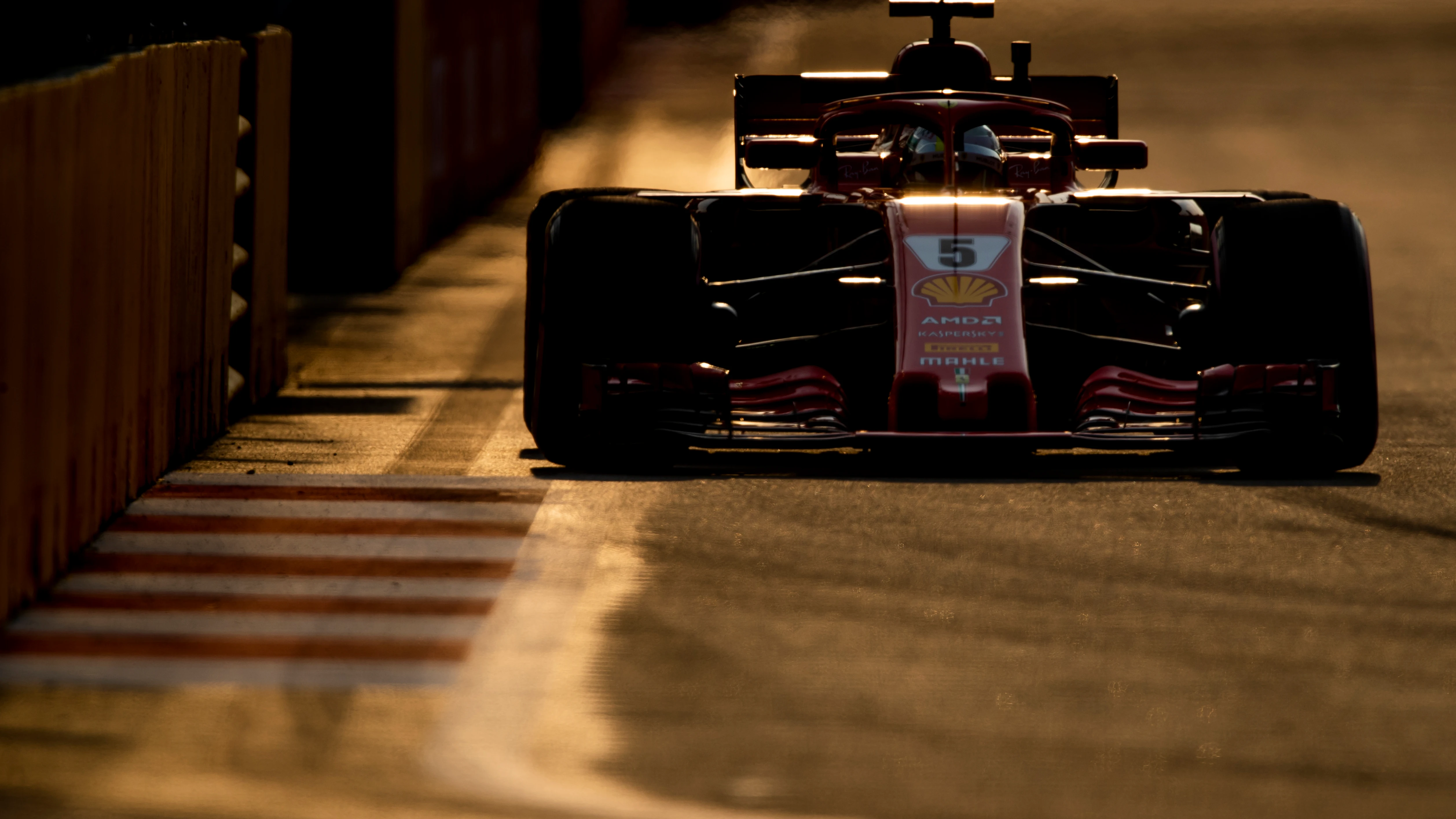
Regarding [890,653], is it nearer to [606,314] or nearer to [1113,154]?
[606,314]

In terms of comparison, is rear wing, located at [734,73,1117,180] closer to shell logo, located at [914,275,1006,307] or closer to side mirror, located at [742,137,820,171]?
side mirror, located at [742,137,820,171]

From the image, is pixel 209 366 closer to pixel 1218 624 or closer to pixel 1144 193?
pixel 1144 193

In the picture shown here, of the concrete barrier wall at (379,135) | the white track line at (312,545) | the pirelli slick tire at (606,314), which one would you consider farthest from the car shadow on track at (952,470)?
the concrete barrier wall at (379,135)

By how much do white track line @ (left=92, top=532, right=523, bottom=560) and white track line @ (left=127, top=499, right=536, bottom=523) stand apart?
318 mm

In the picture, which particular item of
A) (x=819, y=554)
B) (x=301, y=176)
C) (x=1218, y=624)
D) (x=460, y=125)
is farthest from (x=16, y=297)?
(x=460, y=125)

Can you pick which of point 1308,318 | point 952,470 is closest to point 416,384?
point 952,470

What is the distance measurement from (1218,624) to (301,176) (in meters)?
10.1

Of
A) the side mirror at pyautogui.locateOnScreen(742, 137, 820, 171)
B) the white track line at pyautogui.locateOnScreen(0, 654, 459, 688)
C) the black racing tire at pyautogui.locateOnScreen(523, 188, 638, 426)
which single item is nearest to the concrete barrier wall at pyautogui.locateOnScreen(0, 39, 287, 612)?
the white track line at pyautogui.locateOnScreen(0, 654, 459, 688)

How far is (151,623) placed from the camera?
243 inches

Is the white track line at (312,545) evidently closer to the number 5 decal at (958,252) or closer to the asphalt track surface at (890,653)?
the asphalt track surface at (890,653)

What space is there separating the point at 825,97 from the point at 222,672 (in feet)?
23.6

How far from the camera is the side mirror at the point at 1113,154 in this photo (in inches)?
394

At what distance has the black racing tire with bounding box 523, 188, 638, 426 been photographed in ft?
27.9

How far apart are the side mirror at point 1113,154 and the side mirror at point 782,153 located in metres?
1.28
